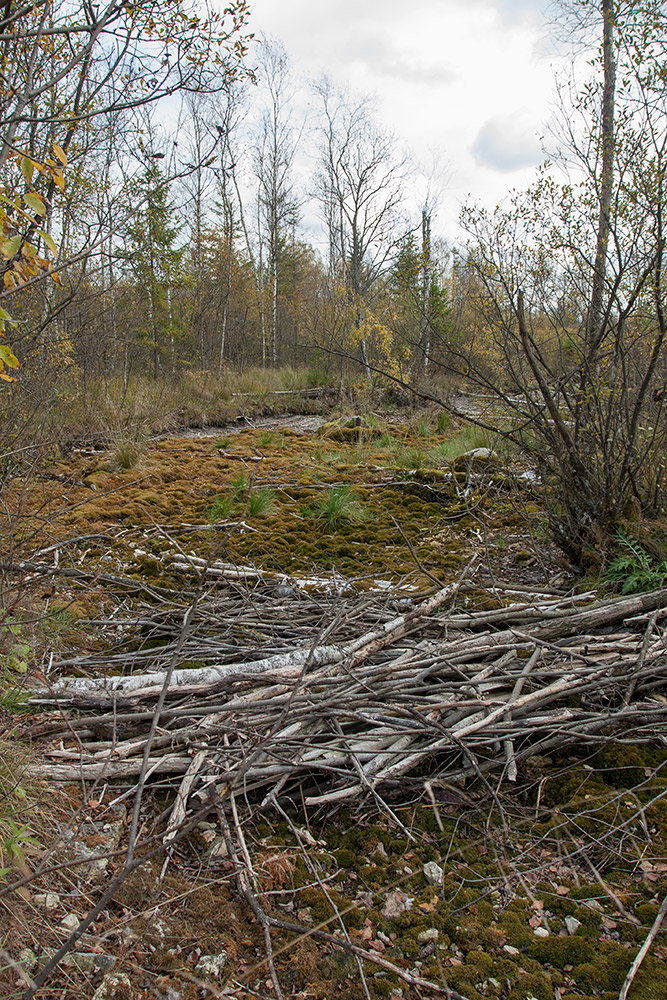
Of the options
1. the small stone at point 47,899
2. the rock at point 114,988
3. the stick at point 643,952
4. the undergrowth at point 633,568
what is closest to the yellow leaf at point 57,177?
the small stone at point 47,899

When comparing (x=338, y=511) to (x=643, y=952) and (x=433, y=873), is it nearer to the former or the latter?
(x=433, y=873)

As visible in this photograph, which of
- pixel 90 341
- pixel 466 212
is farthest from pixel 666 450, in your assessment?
pixel 90 341

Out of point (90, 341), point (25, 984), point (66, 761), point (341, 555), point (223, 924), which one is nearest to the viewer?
point (25, 984)

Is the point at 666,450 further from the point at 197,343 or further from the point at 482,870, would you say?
the point at 197,343

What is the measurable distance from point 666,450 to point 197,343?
1610cm

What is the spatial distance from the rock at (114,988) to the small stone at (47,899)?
0.27 m

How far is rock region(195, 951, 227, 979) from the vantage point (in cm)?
158

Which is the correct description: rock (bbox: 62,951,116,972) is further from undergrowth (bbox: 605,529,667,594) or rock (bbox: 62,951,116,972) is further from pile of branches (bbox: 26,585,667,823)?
undergrowth (bbox: 605,529,667,594)

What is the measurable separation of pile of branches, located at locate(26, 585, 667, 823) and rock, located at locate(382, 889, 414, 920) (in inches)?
12.2

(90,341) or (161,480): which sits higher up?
(90,341)

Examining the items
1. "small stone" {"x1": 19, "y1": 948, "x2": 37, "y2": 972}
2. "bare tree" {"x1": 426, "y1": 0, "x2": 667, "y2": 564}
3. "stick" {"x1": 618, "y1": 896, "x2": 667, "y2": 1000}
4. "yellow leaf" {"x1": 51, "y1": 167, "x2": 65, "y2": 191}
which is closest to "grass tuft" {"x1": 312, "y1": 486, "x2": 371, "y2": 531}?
"bare tree" {"x1": 426, "y1": 0, "x2": 667, "y2": 564}

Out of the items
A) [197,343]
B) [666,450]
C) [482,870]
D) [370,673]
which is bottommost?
[482,870]

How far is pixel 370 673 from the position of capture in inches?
104

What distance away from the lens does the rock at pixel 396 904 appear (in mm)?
1821
